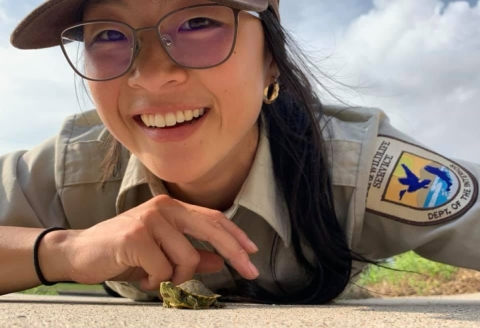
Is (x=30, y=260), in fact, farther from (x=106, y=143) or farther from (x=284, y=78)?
(x=284, y=78)

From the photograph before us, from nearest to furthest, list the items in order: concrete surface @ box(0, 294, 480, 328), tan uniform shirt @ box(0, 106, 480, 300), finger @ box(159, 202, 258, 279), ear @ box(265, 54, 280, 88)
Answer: concrete surface @ box(0, 294, 480, 328) < finger @ box(159, 202, 258, 279) < ear @ box(265, 54, 280, 88) < tan uniform shirt @ box(0, 106, 480, 300)

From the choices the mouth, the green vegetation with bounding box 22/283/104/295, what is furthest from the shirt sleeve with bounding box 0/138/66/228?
the green vegetation with bounding box 22/283/104/295

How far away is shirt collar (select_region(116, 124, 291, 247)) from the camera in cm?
180

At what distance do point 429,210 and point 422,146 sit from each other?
24 centimetres

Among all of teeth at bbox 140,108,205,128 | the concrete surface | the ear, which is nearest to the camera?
the concrete surface

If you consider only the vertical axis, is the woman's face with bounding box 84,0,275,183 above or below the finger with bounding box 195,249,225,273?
above

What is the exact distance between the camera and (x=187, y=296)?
1.49 m

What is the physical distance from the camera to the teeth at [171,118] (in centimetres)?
156

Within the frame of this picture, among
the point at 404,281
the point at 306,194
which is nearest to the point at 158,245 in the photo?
the point at 306,194

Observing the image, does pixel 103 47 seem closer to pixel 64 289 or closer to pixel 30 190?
pixel 30 190

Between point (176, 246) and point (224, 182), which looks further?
point (224, 182)

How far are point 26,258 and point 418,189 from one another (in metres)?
1.14

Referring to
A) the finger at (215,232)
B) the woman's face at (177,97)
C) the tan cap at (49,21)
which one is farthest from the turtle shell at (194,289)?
the tan cap at (49,21)

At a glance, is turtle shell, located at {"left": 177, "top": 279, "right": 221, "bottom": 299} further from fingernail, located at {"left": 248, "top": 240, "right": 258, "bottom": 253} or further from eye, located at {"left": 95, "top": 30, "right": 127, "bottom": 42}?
eye, located at {"left": 95, "top": 30, "right": 127, "bottom": 42}
